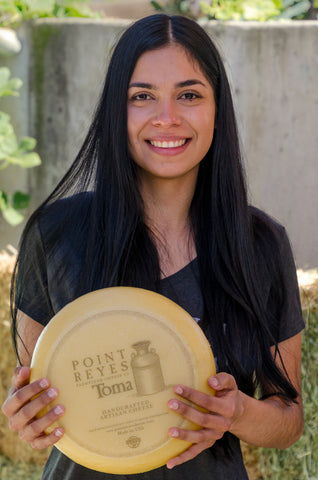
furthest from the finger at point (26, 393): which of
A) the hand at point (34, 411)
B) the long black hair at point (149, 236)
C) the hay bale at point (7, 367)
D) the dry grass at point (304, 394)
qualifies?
the hay bale at point (7, 367)

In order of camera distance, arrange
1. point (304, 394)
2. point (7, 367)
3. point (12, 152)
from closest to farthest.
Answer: point (304, 394) < point (7, 367) < point (12, 152)

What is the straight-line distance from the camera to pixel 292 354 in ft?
5.91

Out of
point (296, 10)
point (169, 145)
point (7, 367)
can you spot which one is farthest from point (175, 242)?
point (296, 10)

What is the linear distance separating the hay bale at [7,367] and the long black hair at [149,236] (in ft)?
5.33

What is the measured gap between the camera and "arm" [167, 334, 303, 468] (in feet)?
4.72

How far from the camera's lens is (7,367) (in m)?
3.53

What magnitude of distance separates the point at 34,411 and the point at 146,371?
231 mm

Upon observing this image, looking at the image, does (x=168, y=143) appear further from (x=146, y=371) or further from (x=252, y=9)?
(x=252, y=9)

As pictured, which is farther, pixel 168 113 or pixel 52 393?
pixel 168 113

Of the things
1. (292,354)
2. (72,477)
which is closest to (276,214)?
(292,354)

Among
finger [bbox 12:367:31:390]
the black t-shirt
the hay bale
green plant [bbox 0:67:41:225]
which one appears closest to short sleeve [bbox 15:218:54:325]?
the black t-shirt

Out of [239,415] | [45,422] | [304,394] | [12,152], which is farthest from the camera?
[12,152]

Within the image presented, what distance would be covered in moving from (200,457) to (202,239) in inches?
20.3

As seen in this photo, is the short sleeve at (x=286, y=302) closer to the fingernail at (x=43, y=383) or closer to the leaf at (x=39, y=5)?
the fingernail at (x=43, y=383)
